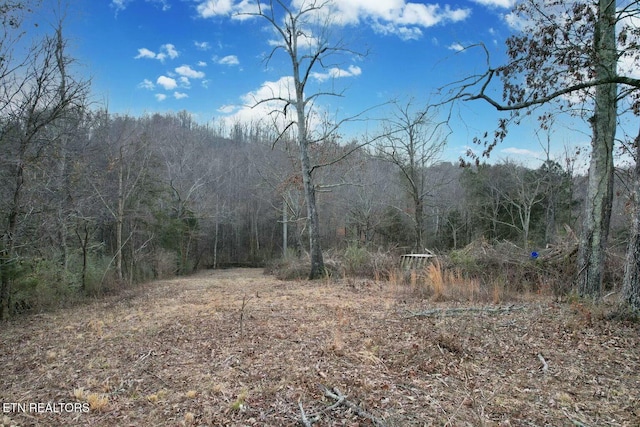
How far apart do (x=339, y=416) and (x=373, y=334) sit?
1.99 m

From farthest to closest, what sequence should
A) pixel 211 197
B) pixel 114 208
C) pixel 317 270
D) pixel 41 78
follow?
pixel 211 197, pixel 114 208, pixel 317 270, pixel 41 78

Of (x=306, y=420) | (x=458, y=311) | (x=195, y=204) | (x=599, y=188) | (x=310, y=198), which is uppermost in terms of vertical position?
(x=195, y=204)

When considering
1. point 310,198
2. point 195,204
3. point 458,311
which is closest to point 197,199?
point 195,204

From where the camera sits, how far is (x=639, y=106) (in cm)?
494

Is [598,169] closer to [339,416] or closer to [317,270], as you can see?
[339,416]

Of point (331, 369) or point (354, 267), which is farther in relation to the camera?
point (354, 267)

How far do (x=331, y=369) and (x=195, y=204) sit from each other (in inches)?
1015

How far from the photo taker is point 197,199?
1102 inches

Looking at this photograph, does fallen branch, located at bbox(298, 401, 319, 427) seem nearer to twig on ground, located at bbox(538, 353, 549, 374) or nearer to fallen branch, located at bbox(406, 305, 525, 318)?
twig on ground, located at bbox(538, 353, 549, 374)

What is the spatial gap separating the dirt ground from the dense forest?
9.35ft

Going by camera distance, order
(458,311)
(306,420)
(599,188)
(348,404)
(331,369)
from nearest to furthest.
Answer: (306,420) → (348,404) → (331,369) → (458,311) → (599,188)

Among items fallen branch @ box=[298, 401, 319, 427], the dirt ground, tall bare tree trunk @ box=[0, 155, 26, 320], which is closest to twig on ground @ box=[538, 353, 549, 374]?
the dirt ground

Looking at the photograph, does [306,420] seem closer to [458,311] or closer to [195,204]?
[458,311]

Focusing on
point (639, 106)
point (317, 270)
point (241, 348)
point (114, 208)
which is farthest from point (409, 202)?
point (241, 348)
